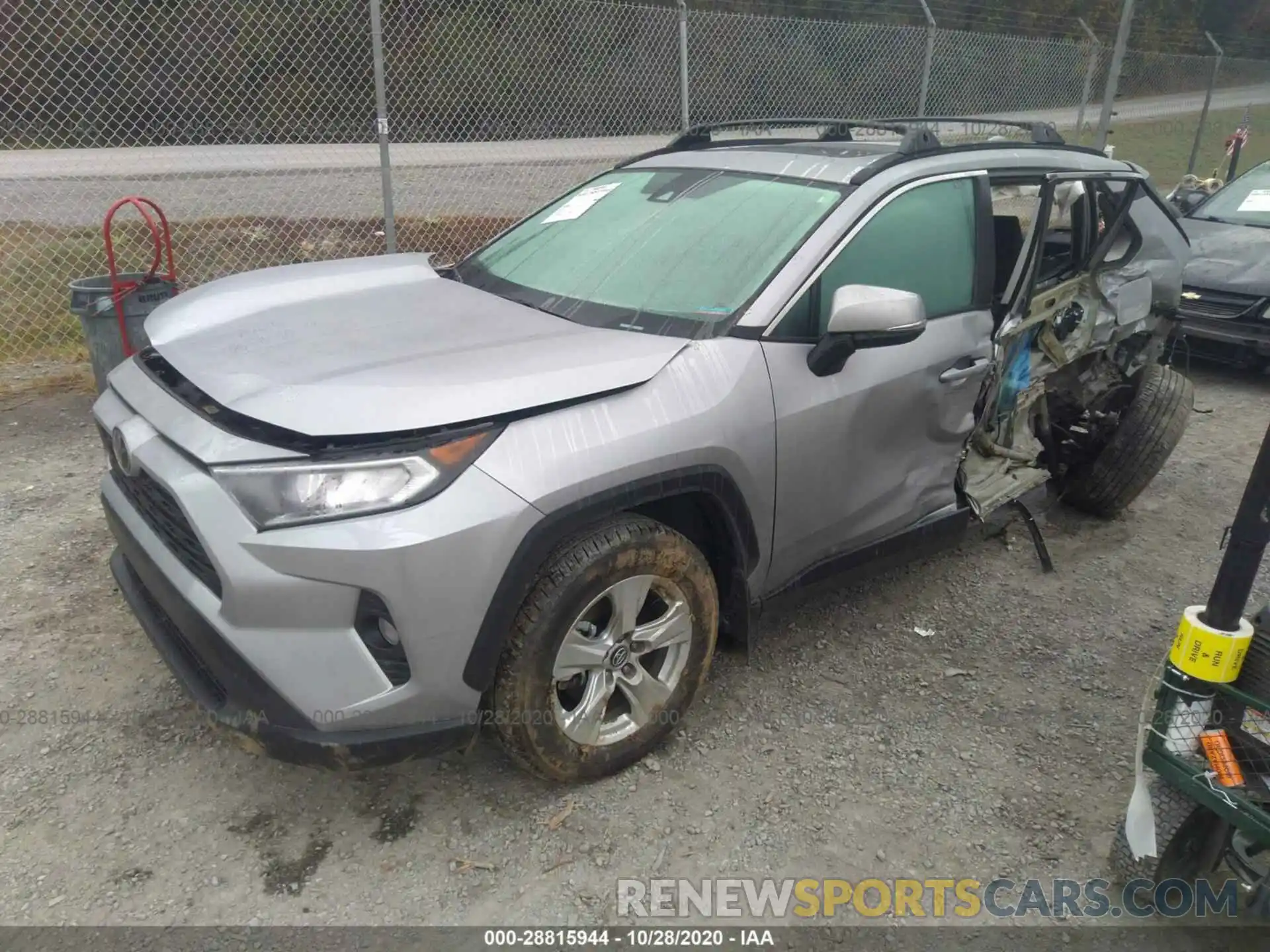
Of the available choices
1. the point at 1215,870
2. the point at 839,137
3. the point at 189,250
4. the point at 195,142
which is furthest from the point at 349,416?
the point at 195,142

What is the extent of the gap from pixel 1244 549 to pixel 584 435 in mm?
1484

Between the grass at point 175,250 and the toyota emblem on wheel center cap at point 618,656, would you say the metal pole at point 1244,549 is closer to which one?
the toyota emblem on wheel center cap at point 618,656

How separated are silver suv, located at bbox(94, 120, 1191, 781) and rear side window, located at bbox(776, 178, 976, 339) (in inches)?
0.4

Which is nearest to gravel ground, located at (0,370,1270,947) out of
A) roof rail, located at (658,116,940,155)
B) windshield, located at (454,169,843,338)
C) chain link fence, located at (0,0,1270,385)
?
windshield, located at (454,169,843,338)

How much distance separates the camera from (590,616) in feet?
8.15

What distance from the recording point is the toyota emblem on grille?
2.36m

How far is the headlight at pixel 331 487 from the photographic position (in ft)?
6.72

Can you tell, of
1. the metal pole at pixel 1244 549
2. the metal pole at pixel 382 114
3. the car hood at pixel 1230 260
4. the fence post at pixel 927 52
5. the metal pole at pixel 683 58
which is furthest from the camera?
the fence post at pixel 927 52

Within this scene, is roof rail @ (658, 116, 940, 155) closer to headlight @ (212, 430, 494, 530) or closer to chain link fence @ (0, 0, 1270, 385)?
headlight @ (212, 430, 494, 530)

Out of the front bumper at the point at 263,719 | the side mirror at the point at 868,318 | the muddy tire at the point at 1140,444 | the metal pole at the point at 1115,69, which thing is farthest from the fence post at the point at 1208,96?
the front bumper at the point at 263,719

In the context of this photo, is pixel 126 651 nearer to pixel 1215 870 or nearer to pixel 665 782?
pixel 665 782

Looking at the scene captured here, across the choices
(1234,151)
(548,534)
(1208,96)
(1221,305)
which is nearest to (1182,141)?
(1208,96)

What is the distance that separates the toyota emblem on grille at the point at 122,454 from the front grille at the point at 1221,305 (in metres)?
6.63

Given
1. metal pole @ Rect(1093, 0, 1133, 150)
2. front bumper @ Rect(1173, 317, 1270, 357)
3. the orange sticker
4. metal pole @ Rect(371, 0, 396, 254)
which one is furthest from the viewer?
metal pole @ Rect(1093, 0, 1133, 150)
